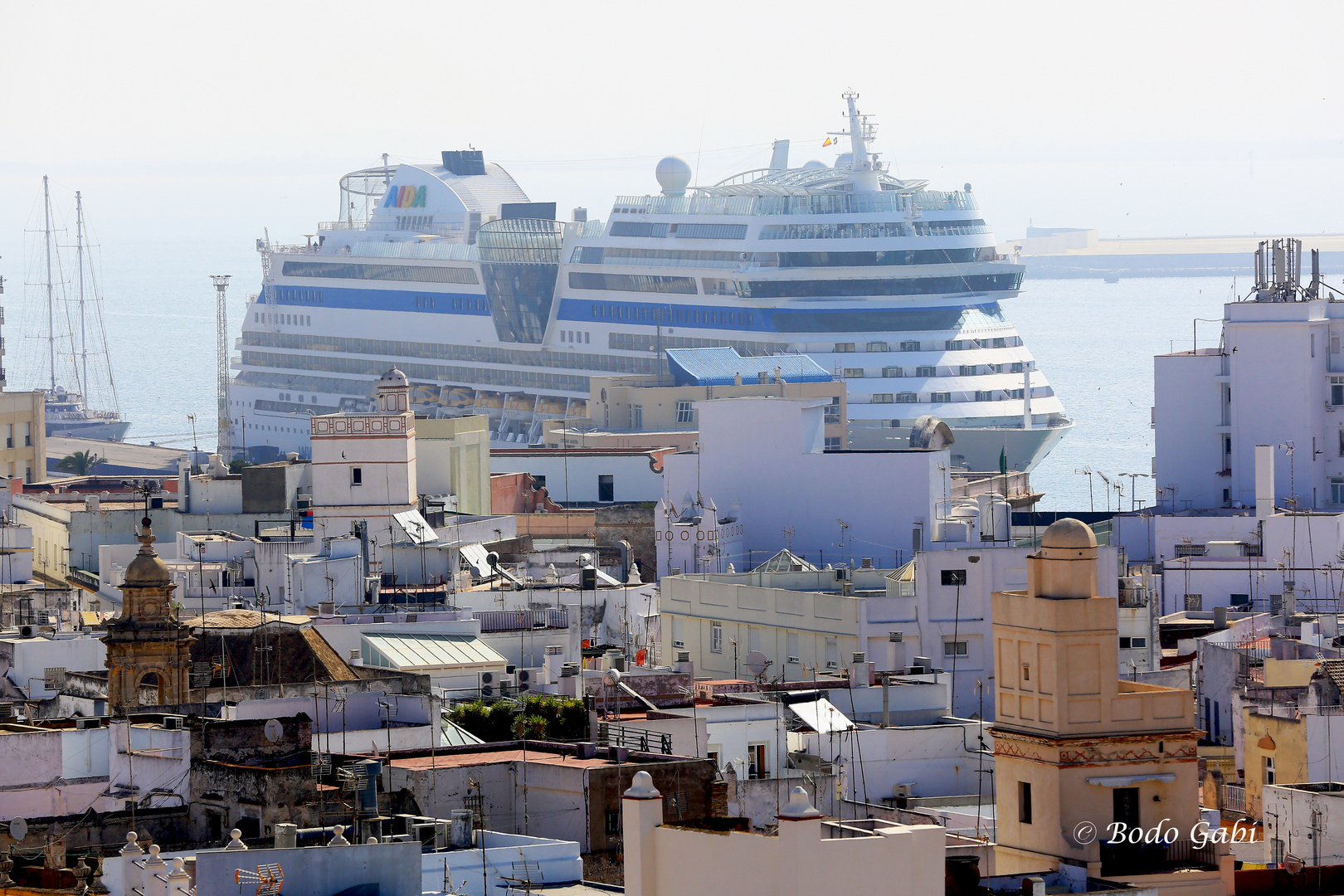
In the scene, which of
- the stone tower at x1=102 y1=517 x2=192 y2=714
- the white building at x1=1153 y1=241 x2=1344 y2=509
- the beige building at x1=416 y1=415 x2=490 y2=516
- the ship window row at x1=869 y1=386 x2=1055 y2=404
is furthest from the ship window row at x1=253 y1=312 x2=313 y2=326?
the stone tower at x1=102 y1=517 x2=192 y2=714

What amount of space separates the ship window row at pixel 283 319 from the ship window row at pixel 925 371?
3145 cm

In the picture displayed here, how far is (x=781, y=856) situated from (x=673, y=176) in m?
78.7

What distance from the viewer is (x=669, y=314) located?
87688mm

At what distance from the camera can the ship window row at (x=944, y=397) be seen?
78.2 meters

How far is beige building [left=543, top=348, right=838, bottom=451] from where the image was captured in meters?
58.6

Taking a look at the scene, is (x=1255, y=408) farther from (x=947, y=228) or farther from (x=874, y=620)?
(x=947, y=228)

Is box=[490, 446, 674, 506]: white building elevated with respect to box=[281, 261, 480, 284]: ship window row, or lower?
lower

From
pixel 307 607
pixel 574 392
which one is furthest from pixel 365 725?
pixel 574 392

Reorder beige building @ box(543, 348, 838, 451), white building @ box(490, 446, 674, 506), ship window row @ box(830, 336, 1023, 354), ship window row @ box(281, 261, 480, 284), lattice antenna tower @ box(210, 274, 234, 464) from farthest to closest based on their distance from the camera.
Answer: ship window row @ box(281, 261, 480, 284)
lattice antenna tower @ box(210, 274, 234, 464)
ship window row @ box(830, 336, 1023, 354)
beige building @ box(543, 348, 838, 451)
white building @ box(490, 446, 674, 506)

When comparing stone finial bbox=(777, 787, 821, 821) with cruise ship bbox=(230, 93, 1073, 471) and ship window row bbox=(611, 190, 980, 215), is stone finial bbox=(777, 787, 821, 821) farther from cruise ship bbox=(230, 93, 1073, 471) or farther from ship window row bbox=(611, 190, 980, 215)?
ship window row bbox=(611, 190, 980, 215)

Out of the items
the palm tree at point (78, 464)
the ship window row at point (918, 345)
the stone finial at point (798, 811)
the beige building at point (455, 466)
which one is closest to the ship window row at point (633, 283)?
the ship window row at point (918, 345)

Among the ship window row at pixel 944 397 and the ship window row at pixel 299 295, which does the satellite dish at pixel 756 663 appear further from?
the ship window row at pixel 299 295

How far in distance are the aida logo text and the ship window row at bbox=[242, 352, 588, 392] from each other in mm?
6948

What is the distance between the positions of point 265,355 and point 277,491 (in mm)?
64451
